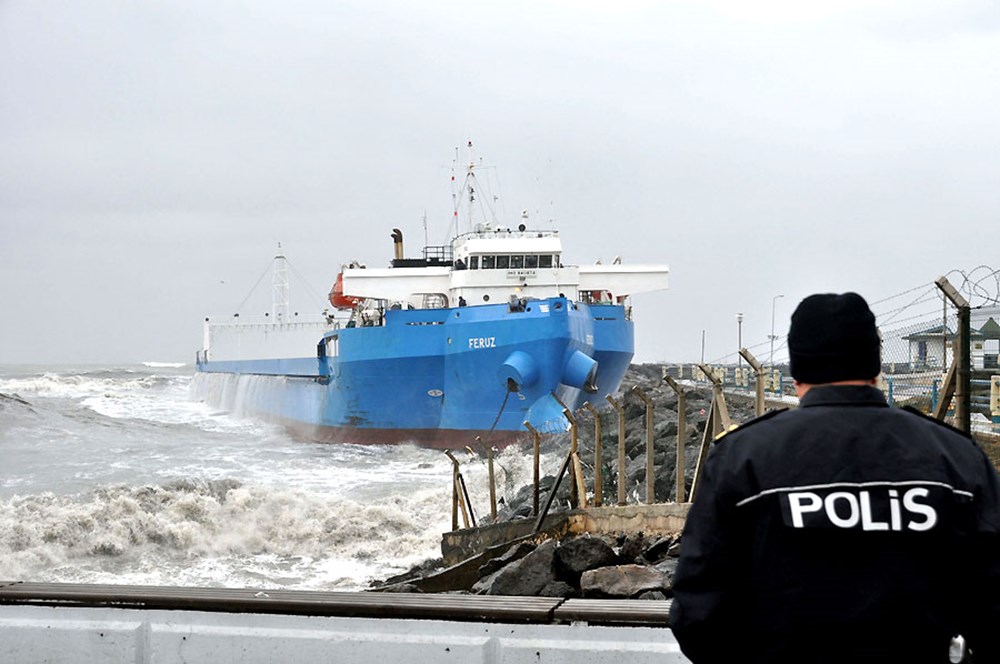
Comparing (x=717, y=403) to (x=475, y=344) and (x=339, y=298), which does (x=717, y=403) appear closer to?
(x=475, y=344)

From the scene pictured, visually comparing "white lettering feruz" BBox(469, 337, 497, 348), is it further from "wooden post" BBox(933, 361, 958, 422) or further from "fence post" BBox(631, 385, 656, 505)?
"wooden post" BBox(933, 361, 958, 422)

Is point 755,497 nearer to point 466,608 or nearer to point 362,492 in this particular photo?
point 466,608

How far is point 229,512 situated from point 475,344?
8806mm

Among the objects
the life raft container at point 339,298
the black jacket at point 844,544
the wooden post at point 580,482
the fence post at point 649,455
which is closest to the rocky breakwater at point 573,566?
the fence post at point 649,455

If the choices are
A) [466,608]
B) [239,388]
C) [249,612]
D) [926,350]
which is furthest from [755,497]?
[239,388]

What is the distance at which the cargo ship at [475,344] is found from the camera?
Result: 2505 centimetres

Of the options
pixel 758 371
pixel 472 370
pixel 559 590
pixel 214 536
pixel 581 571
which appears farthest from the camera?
pixel 472 370

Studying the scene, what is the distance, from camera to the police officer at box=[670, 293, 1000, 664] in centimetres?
180

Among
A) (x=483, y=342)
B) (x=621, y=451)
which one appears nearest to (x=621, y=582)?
(x=621, y=451)

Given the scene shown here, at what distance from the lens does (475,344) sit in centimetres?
2552

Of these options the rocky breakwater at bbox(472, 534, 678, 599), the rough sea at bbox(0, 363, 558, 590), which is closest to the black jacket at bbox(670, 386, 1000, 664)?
the rocky breakwater at bbox(472, 534, 678, 599)

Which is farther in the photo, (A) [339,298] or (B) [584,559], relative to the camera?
(A) [339,298]

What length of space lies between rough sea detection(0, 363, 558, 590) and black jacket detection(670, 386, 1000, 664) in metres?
10.1

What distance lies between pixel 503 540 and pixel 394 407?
17.0 metres
